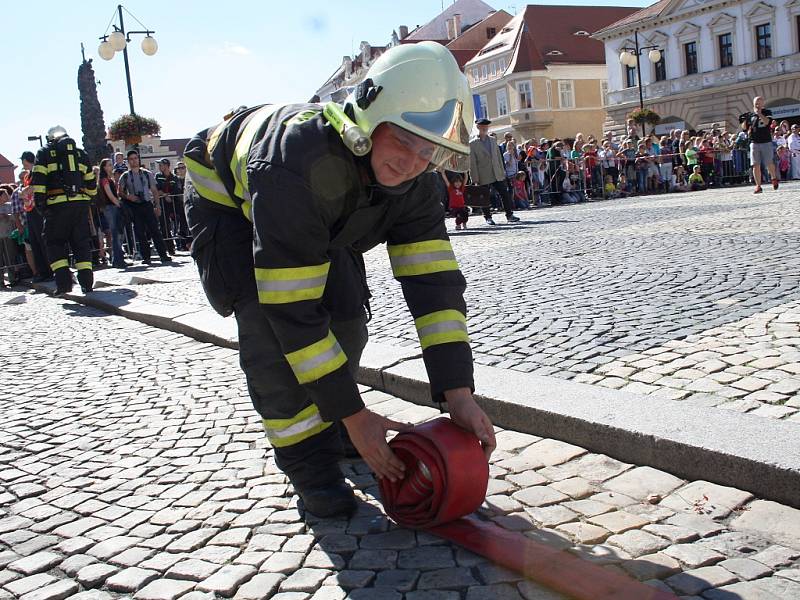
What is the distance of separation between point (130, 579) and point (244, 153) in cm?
147

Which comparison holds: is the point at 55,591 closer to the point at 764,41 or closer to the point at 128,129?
the point at 128,129

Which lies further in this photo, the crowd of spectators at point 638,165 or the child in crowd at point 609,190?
the child in crowd at point 609,190

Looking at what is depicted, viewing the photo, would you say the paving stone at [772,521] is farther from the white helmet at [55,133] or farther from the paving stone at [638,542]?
the white helmet at [55,133]

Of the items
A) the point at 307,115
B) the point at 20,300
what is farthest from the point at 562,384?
the point at 20,300

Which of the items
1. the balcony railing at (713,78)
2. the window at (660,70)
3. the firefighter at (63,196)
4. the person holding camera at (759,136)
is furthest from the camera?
the window at (660,70)

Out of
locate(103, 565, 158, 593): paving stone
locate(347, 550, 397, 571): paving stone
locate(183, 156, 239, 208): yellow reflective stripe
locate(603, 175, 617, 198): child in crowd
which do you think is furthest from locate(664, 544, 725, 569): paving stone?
locate(603, 175, 617, 198): child in crowd

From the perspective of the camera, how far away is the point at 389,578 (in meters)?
2.66

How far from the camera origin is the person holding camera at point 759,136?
52.5 ft

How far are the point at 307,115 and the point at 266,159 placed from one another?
0.97 ft

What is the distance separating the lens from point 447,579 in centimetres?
261

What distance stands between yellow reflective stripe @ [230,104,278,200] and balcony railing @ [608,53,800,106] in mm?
47799

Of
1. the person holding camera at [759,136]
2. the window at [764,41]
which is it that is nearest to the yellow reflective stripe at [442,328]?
the person holding camera at [759,136]

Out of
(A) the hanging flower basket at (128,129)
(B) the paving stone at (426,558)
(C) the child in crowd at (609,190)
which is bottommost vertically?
(B) the paving stone at (426,558)

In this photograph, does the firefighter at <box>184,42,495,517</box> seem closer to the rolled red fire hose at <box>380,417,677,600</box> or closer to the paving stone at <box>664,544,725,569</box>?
the rolled red fire hose at <box>380,417,677,600</box>
